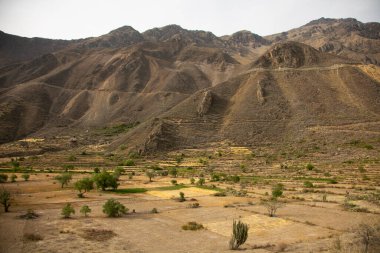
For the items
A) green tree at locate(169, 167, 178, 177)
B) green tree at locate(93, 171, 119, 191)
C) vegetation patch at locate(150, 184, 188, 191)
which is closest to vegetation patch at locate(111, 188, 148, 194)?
green tree at locate(93, 171, 119, 191)

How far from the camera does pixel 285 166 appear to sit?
60.2 metres

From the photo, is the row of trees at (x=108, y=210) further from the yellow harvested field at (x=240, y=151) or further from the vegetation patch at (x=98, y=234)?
the yellow harvested field at (x=240, y=151)

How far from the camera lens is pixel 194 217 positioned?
91.2ft

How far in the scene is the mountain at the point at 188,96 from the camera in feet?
290

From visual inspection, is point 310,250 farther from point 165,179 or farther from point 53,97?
point 53,97

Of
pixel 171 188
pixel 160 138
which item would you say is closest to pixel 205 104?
pixel 160 138

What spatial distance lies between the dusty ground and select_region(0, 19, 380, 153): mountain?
116 feet

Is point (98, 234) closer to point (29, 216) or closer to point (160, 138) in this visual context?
point (29, 216)

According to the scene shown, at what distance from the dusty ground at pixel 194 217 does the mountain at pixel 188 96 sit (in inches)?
1393

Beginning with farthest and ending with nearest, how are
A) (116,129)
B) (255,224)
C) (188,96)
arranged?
(188,96)
(116,129)
(255,224)

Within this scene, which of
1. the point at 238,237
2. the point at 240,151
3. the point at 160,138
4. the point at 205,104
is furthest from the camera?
the point at 205,104

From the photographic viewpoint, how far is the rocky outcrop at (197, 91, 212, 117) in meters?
96.8

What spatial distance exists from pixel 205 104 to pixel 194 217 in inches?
2824

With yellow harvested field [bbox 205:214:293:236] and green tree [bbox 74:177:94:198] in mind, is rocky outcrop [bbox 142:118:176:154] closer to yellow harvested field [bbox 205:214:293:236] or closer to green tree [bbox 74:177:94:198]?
green tree [bbox 74:177:94:198]
